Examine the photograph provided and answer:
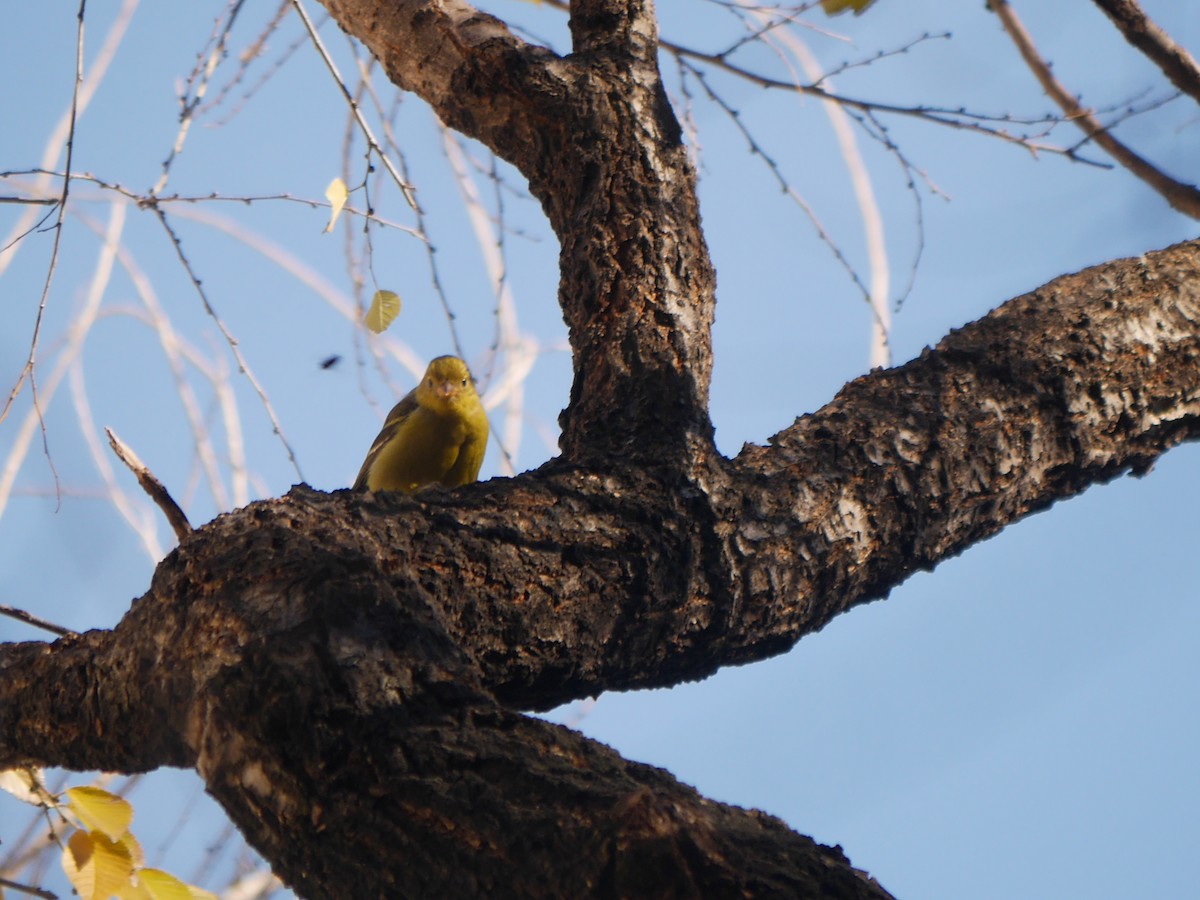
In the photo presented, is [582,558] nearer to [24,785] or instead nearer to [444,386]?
[24,785]

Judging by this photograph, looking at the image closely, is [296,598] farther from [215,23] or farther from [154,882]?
[215,23]

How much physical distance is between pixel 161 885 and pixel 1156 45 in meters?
3.03

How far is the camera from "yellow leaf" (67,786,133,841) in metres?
1.97

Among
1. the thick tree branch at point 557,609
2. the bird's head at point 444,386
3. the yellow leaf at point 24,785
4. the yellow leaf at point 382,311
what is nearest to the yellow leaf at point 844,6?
the thick tree branch at point 557,609

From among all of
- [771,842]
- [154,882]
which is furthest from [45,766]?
[771,842]

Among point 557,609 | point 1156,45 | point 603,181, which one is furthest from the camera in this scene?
point 1156,45

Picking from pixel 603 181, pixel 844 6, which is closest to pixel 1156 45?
pixel 844 6

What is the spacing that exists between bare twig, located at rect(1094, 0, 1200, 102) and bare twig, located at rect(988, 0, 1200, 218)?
238 millimetres

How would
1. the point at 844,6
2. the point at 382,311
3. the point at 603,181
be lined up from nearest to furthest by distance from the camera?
1. the point at 844,6
2. the point at 603,181
3. the point at 382,311

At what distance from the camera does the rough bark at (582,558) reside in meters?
1.35

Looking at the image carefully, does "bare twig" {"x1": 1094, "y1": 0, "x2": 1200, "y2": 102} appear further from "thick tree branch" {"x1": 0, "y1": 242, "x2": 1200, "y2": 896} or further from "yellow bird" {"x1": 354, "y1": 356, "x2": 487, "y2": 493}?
"yellow bird" {"x1": 354, "y1": 356, "x2": 487, "y2": 493}

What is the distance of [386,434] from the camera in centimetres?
529

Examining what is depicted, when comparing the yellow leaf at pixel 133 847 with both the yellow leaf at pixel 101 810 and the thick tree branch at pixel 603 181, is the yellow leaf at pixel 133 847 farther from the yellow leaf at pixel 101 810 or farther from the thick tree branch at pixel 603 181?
the thick tree branch at pixel 603 181

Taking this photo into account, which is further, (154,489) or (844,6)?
(844,6)
